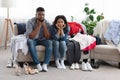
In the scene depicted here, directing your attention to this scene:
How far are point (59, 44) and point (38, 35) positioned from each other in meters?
0.39

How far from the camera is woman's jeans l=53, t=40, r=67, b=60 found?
414cm

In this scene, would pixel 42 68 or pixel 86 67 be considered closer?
pixel 42 68

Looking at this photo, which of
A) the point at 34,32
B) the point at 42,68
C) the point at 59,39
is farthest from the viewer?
the point at 59,39

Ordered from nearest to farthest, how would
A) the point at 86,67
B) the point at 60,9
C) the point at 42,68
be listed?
the point at 42,68 → the point at 86,67 → the point at 60,9

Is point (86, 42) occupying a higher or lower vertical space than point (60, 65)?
higher

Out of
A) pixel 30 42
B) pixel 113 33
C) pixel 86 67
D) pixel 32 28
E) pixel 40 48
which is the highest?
pixel 32 28

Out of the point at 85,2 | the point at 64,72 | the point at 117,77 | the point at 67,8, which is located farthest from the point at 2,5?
the point at 117,77

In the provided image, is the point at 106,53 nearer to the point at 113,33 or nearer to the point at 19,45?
the point at 113,33

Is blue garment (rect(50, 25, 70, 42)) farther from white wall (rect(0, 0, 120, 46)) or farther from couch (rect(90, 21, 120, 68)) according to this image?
white wall (rect(0, 0, 120, 46))

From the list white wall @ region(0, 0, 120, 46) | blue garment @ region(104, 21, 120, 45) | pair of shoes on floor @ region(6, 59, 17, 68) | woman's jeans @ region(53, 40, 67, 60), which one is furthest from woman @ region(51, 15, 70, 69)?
white wall @ region(0, 0, 120, 46)

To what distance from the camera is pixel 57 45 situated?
13.6ft

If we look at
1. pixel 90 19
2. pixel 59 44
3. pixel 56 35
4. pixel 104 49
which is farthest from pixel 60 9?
pixel 104 49

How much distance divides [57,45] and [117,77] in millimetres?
1105

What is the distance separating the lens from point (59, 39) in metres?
4.29
